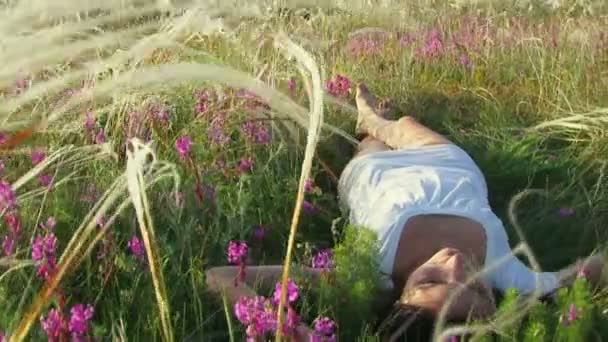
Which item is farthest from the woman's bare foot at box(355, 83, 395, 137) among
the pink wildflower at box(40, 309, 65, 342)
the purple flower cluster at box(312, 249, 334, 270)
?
the pink wildflower at box(40, 309, 65, 342)

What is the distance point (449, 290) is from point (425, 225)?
86 cm

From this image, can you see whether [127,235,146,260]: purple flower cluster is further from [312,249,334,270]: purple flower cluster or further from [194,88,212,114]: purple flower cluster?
[194,88,212,114]: purple flower cluster

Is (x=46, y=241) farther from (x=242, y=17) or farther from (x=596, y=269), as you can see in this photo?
(x=242, y=17)

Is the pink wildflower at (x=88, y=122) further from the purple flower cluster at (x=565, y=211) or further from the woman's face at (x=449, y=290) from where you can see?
the purple flower cluster at (x=565, y=211)

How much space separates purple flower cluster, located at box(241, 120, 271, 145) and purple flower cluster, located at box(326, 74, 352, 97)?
2.78 feet

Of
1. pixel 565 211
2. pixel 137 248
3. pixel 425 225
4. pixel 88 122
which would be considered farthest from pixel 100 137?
pixel 565 211

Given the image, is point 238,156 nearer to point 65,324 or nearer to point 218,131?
point 218,131

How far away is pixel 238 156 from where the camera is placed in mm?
3232

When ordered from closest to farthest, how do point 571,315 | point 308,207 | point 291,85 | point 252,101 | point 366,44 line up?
1. point 571,315
2. point 308,207
3. point 252,101
4. point 291,85
5. point 366,44


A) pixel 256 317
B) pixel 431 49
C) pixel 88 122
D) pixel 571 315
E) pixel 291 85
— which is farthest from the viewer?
pixel 431 49

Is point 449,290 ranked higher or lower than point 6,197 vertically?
lower

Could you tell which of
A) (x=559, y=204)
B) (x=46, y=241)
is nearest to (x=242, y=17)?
(x=559, y=204)

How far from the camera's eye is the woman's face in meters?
2.19

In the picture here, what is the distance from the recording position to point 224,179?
2975 mm
